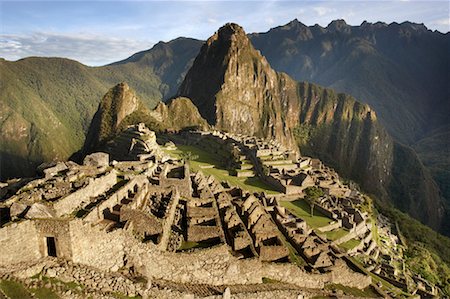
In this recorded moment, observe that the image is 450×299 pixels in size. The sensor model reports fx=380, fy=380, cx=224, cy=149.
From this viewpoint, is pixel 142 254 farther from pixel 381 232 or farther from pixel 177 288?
pixel 381 232

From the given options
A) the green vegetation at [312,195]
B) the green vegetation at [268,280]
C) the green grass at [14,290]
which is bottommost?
the green vegetation at [312,195]

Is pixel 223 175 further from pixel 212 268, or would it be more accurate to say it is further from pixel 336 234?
pixel 212 268

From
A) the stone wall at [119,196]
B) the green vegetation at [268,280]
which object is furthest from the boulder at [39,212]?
the green vegetation at [268,280]

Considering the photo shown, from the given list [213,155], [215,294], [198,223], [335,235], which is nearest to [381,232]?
[335,235]

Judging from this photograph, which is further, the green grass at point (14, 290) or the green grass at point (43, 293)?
the green grass at point (43, 293)

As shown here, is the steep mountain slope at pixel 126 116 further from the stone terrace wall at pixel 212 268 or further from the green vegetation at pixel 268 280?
the green vegetation at pixel 268 280

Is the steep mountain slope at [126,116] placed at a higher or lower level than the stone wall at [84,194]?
lower

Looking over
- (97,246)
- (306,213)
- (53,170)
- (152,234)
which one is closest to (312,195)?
(306,213)
